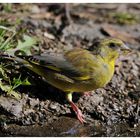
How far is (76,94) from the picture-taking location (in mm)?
7605

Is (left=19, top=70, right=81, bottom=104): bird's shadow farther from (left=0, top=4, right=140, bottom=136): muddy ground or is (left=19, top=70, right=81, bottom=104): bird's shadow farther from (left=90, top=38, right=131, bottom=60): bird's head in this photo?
(left=90, top=38, right=131, bottom=60): bird's head

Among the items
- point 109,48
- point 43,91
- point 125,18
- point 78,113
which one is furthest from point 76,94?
point 125,18

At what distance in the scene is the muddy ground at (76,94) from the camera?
6.84m

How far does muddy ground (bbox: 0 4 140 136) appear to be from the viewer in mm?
6844

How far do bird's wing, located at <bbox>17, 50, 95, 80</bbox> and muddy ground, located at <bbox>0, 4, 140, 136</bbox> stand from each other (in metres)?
0.38

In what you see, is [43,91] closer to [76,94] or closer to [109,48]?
[76,94]

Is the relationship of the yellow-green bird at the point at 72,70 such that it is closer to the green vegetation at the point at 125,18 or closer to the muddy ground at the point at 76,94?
the muddy ground at the point at 76,94

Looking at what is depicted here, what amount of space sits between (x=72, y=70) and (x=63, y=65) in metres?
0.13

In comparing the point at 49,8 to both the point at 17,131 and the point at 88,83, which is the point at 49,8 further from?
the point at 17,131

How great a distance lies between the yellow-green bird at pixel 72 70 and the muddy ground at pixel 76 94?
0.66ft

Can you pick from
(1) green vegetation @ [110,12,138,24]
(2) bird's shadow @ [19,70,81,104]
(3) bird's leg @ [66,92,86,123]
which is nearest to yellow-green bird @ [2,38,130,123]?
(3) bird's leg @ [66,92,86,123]

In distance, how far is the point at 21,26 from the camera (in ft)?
28.9

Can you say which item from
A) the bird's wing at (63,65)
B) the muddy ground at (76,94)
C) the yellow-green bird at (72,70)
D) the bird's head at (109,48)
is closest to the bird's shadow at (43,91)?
the muddy ground at (76,94)

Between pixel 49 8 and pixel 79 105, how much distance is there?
304cm
